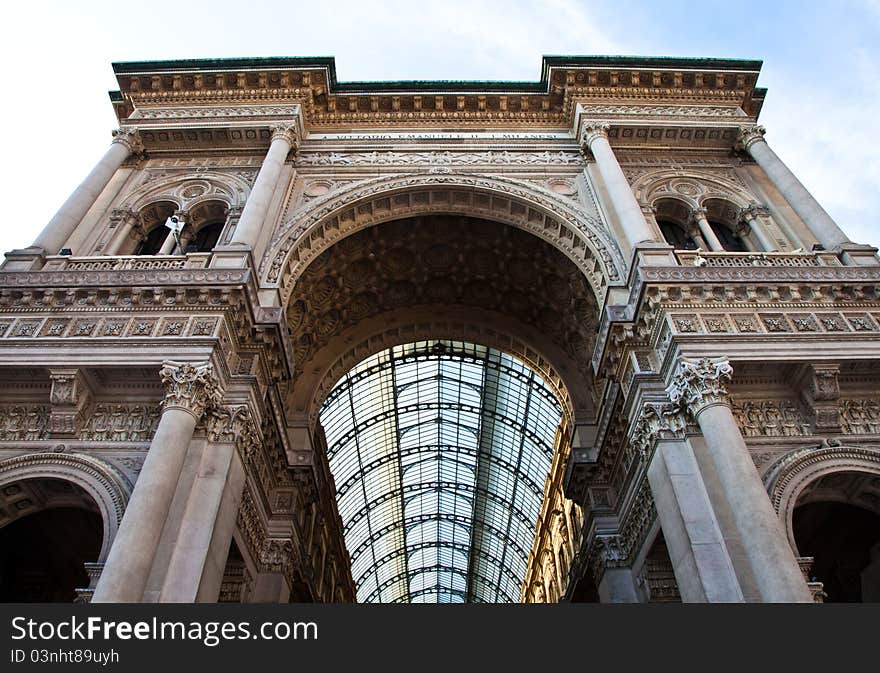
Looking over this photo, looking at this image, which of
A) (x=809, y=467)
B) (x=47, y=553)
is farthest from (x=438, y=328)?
(x=47, y=553)

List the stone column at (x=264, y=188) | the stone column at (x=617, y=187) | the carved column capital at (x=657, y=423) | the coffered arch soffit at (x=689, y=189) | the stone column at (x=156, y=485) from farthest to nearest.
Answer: the coffered arch soffit at (x=689, y=189) < the stone column at (x=617, y=187) < the stone column at (x=264, y=188) < the carved column capital at (x=657, y=423) < the stone column at (x=156, y=485)

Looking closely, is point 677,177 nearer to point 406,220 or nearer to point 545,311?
point 545,311

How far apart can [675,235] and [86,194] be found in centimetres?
1784

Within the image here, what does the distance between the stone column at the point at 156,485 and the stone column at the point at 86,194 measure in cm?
660

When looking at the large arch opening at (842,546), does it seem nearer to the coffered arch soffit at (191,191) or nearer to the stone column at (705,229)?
the stone column at (705,229)

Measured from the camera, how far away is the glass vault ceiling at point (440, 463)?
91.4 ft

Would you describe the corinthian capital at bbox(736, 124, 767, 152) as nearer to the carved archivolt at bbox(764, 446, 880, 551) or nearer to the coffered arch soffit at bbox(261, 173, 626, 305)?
the coffered arch soffit at bbox(261, 173, 626, 305)

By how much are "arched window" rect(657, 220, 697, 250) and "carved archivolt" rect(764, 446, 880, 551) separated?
8.17 m

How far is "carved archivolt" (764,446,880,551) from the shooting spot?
11.9 meters

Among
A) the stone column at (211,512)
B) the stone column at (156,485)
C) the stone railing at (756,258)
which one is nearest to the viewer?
the stone column at (156,485)

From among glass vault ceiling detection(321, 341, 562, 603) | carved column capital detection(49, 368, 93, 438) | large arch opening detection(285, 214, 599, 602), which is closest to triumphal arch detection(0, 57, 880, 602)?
carved column capital detection(49, 368, 93, 438)

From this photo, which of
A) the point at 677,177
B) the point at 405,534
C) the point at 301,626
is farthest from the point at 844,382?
the point at 405,534

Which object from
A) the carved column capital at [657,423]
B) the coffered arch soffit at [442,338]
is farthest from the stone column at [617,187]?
the coffered arch soffit at [442,338]

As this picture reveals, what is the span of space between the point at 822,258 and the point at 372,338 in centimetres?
1426
